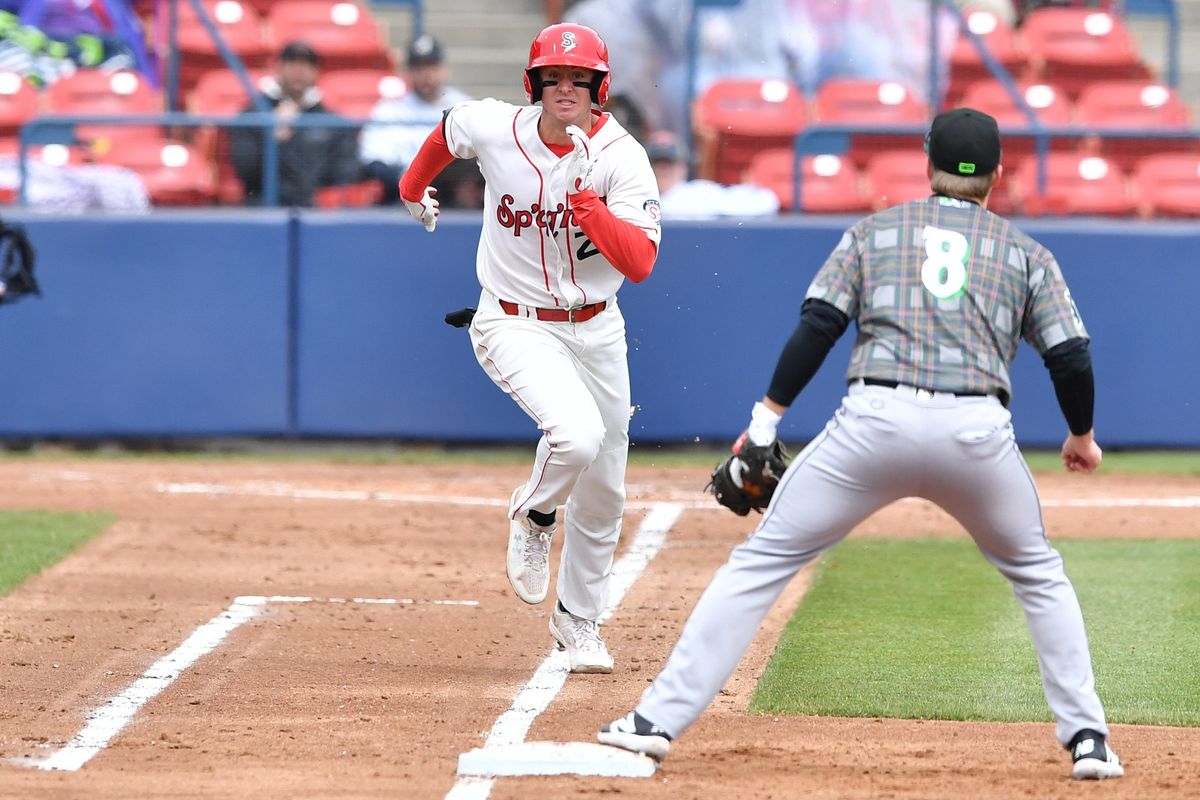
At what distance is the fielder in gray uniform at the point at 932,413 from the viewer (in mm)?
4363

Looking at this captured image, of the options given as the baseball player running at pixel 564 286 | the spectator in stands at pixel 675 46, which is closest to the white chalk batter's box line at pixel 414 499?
the spectator in stands at pixel 675 46

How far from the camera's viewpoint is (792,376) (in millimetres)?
4422

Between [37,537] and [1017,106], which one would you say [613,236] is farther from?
[1017,106]

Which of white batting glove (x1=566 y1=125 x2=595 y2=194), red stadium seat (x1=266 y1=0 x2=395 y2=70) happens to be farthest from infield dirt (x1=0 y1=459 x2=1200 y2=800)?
red stadium seat (x1=266 y1=0 x2=395 y2=70)

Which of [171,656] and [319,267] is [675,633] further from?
[319,267]

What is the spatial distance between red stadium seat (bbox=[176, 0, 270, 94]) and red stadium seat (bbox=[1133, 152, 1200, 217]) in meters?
6.34

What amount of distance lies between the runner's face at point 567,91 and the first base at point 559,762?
2.01 meters

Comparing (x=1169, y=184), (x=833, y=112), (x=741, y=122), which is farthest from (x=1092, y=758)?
(x=833, y=112)

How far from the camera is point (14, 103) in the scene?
12672mm

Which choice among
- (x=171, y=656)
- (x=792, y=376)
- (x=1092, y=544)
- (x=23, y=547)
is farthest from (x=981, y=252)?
(x=23, y=547)

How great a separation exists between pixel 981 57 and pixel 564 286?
7.61 metres

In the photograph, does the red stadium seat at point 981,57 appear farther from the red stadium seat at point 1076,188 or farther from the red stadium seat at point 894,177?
the red stadium seat at point 1076,188

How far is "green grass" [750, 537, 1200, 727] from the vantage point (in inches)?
222

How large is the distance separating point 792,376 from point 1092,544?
4.80m
